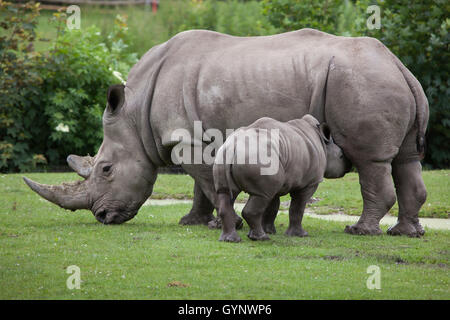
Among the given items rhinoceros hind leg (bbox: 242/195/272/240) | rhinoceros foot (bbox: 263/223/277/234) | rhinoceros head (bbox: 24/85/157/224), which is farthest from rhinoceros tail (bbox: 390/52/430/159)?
rhinoceros head (bbox: 24/85/157/224)

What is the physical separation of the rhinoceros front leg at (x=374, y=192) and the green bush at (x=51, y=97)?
26.9ft

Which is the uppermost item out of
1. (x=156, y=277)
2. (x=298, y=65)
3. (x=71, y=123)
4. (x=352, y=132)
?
(x=298, y=65)

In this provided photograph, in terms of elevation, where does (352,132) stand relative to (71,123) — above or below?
above

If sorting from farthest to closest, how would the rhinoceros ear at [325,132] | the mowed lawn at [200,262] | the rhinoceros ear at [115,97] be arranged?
the rhinoceros ear at [115,97] → the rhinoceros ear at [325,132] → the mowed lawn at [200,262]

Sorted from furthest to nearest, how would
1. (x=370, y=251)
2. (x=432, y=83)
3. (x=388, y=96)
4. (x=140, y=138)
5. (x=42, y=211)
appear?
(x=432, y=83) → (x=42, y=211) → (x=140, y=138) → (x=388, y=96) → (x=370, y=251)

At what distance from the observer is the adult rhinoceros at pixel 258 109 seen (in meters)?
8.44

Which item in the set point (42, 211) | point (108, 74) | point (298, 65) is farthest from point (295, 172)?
point (108, 74)

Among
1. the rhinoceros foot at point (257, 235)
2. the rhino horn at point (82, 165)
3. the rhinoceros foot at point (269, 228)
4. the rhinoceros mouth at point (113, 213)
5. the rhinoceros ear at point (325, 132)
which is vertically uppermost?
the rhinoceros ear at point (325, 132)

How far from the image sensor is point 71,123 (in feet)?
52.4

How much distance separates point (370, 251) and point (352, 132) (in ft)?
4.93

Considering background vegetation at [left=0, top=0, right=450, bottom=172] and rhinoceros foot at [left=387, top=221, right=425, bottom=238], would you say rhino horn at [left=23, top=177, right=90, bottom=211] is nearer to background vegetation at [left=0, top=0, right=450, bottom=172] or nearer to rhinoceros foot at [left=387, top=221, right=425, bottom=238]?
rhinoceros foot at [left=387, top=221, right=425, bottom=238]

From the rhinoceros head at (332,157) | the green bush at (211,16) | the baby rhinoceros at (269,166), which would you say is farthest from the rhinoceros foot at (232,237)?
the green bush at (211,16)

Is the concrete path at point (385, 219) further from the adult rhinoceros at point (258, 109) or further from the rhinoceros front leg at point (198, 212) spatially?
the rhinoceros front leg at point (198, 212)

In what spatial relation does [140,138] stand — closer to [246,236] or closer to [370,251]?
[246,236]
